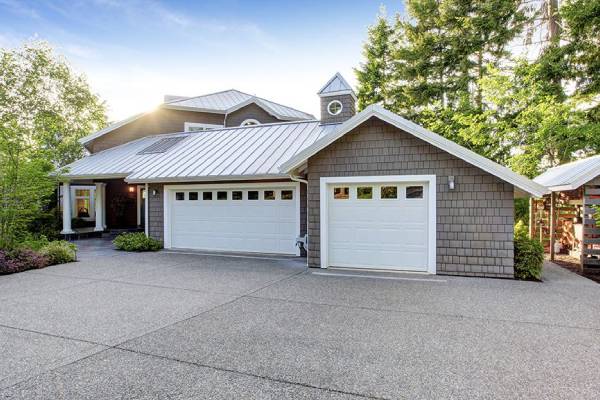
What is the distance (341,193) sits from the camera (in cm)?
924

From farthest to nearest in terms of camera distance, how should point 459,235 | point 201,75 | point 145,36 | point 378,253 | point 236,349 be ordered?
point 201,75 → point 145,36 → point 378,253 → point 459,235 → point 236,349

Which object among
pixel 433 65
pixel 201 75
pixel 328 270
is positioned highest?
pixel 433 65

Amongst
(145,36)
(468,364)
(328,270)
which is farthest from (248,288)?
(145,36)

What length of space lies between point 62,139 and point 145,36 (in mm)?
15999

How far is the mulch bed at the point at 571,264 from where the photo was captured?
8648mm

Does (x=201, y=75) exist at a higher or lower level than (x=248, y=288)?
higher

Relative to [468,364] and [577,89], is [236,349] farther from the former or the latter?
[577,89]

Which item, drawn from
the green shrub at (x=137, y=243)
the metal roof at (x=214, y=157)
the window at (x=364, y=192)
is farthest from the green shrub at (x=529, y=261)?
the green shrub at (x=137, y=243)

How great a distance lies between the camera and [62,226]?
1623 centimetres

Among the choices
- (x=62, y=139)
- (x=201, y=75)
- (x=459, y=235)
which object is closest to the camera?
(x=459, y=235)

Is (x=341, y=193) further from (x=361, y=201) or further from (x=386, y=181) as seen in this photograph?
(x=386, y=181)

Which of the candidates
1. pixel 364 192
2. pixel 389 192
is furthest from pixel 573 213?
pixel 364 192

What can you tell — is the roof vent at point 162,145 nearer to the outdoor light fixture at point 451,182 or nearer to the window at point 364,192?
the window at point 364,192

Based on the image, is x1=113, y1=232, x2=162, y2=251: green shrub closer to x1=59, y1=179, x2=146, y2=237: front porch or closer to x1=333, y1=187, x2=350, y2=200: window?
x1=59, y1=179, x2=146, y2=237: front porch
